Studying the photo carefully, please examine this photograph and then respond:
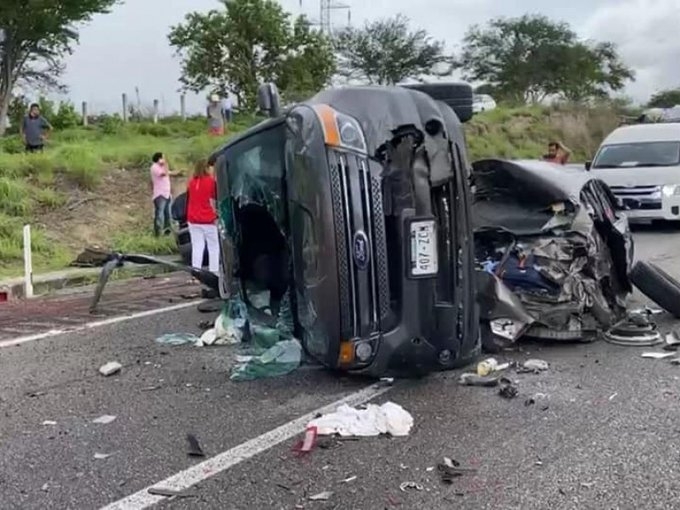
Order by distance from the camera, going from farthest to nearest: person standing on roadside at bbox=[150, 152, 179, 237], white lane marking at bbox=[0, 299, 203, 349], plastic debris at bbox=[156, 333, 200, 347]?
person standing on roadside at bbox=[150, 152, 179, 237]
white lane marking at bbox=[0, 299, 203, 349]
plastic debris at bbox=[156, 333, 200, 347]

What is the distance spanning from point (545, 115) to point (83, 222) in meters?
28.2

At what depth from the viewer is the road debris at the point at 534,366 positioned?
6.63 metres

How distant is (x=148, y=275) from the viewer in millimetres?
13445

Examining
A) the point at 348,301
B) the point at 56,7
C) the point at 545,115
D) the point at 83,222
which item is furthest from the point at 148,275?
the point at 545,115

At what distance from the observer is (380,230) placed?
5711mm

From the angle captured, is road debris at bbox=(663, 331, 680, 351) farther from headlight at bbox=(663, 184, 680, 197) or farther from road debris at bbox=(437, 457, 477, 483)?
headlight at bbox=(663, 184, 680, 197)

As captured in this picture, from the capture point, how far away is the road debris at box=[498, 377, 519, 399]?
234 inches

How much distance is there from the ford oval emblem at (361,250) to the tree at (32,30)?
26.7 metres

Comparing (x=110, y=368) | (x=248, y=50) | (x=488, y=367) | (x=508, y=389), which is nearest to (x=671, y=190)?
(x=488, y=367)

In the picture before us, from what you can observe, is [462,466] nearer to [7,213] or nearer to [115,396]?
[115,396]

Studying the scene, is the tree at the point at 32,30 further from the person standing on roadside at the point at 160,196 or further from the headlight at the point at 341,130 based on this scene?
the headlight at the point at 341,130

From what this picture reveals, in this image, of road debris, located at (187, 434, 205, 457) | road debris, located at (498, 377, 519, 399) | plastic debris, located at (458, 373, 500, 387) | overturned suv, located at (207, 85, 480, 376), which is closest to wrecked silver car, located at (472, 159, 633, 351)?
plastic debris, located at (458, 373, 500, 387)

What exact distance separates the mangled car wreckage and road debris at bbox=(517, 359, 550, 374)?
709mm

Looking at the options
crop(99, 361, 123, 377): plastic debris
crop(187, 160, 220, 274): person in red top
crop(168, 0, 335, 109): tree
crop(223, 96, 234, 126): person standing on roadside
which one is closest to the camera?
crop(99, 361, 123, 377): plastic debris
